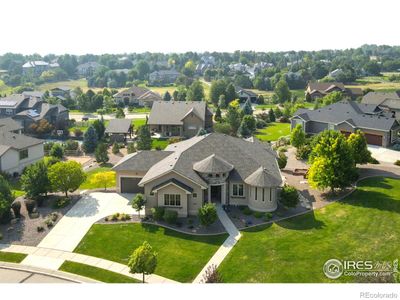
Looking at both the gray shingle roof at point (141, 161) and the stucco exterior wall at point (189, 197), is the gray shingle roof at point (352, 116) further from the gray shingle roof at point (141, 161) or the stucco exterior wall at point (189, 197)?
the stucco exterior wall at point (189, 197)

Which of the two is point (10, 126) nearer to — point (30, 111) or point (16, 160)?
point (16, 160)

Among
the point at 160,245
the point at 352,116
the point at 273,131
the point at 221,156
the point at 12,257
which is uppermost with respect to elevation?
the point at 352,116

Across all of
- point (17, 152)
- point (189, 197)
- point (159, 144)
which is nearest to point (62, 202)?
point (189, 197)

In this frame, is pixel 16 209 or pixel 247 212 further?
pixel 16 209

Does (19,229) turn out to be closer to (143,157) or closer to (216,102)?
(143,157)

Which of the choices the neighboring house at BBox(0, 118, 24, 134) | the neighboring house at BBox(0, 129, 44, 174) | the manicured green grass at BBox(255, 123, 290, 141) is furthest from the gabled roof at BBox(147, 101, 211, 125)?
the neighboring house at BBox(0, 129, 44, 174)

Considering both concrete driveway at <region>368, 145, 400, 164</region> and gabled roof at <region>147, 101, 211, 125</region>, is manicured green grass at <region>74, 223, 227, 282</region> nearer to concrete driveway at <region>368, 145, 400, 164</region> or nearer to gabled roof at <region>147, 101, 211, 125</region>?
concrete driveway at <region>368, 145, 400, 164</region>
